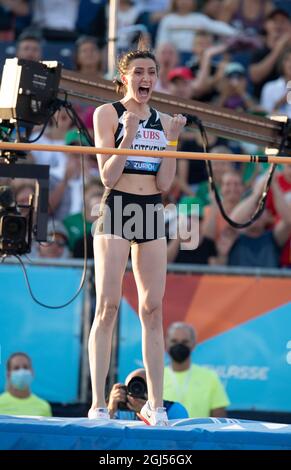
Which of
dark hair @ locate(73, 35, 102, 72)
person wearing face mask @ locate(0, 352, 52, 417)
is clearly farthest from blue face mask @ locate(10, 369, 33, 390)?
dark hair @ locate(73, 35, 102, 72)

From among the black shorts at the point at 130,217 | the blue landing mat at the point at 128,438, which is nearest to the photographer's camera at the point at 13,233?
the black shorts at the point at 130,217

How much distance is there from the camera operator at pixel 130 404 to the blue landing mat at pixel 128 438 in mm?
1524

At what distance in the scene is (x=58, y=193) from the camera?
484 inches

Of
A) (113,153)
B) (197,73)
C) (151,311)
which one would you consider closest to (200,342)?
(151,311)

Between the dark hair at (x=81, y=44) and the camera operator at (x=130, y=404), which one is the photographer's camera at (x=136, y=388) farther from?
the dark hair at (x=81, y=44)

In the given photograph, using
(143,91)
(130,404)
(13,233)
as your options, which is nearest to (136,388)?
(130,404)

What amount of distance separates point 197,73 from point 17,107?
629cm

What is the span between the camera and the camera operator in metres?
8.69

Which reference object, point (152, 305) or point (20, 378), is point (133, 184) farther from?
point (20, 378)

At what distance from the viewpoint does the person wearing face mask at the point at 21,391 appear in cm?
1025

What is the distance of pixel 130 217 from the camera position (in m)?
7.79

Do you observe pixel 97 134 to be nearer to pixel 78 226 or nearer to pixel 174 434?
pixel 174 434

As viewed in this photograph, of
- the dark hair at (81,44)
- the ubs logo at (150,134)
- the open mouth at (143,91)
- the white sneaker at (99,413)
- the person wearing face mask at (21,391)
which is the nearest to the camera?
the white sneaker at (99,413)

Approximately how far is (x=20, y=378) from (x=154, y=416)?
8.87ft
